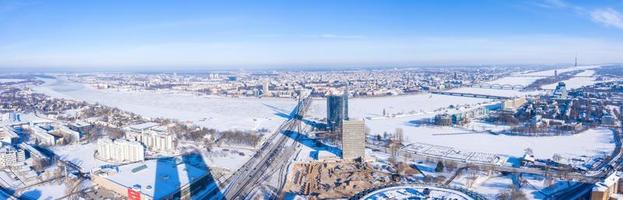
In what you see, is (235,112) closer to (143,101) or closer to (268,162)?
(143,101)

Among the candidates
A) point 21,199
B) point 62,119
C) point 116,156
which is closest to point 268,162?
point 116,156

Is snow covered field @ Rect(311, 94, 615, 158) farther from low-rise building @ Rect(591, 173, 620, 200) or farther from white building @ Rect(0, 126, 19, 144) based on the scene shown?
white building @ Rect(0, 126, 19, 144)

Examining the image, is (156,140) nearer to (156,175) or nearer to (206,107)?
(156,175)

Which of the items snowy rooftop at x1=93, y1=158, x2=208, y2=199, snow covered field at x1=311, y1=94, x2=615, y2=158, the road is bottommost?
the road

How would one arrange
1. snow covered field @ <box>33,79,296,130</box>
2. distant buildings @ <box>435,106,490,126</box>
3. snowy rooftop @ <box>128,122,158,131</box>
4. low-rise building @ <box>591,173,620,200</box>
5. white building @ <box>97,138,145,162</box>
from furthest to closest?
snow covered field @ <box>33,79,296,130</box> → distant buildings @ <box>435,106,490,126</box> → snowy rooftop @ <box>128,122,158,131</box> → white building @ <box>97,138,145,162</box> → low-rise building @ <box>591,173,620,200</box>

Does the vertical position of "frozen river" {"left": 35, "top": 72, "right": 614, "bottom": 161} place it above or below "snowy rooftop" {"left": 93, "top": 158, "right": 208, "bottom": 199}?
above

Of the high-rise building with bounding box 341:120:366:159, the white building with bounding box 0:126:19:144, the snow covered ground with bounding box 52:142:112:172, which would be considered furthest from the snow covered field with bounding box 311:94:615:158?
the white building with bounding box 0:126:19:144

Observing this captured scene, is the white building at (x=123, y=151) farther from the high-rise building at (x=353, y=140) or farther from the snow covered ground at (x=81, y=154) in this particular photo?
the high-rise building at (x=353, y=140)
